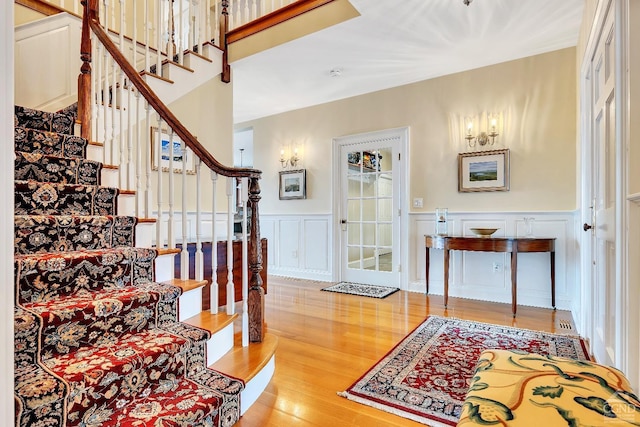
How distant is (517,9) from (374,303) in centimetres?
282

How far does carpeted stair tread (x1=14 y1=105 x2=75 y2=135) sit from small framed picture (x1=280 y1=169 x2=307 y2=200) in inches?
114

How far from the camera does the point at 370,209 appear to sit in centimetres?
449

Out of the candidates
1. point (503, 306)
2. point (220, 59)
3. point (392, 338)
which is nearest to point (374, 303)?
point (392, 338)

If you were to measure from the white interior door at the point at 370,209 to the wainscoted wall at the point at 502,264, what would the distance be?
0.33 m

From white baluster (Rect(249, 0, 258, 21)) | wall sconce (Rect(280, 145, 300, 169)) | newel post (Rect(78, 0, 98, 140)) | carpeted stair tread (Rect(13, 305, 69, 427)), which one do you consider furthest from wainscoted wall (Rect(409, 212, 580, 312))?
carpeted stair tread (Rect(13, 305, 69, 427))

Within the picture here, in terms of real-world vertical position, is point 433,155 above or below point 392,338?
above

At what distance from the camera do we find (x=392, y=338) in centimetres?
256

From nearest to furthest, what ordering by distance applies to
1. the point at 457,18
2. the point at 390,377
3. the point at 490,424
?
the point at 490,424
the point at 390,377
the point at 457,18

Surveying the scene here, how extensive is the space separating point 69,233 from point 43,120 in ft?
3.82

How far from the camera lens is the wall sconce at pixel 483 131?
3592 mm

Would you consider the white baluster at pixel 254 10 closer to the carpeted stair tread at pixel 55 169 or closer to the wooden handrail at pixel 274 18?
the wooden handrail at pixel 274 18

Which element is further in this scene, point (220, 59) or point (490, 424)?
point (220, 59)

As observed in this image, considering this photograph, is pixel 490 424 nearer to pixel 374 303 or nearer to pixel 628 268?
pixel 628 268

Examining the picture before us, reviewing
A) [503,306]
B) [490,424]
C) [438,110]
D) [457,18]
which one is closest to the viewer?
[490,424]
